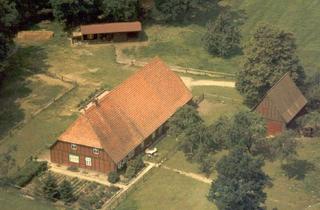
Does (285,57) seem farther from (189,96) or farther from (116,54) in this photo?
(116,54)

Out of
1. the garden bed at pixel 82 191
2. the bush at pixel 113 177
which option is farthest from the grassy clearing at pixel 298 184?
the garden bed at pixel 82 191

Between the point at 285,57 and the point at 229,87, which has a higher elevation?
the point at 285,57

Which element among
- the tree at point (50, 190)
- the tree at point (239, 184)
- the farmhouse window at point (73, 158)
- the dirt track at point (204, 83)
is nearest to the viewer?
the tree at point (239, 184)

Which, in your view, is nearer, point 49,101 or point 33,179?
point 33,179

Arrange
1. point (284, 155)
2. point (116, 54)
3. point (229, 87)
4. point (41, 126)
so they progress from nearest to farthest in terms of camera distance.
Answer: point (284, 155), point (41, 126), point (229, 87), point (116, 54)

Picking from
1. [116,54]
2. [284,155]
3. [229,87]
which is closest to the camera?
[284,155]

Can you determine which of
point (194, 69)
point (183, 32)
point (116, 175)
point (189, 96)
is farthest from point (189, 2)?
point (116, 175)

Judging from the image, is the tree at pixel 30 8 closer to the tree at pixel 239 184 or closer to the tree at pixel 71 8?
the tree at pixel 71 8
